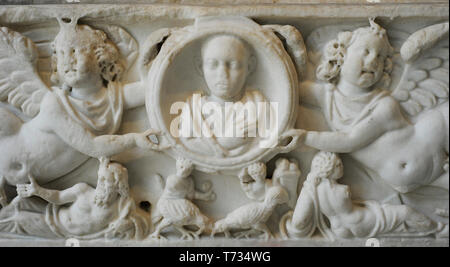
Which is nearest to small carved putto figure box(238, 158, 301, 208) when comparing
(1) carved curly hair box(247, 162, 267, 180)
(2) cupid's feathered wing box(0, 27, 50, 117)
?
(1) carved curly hair box(247, 162, 267, 180)

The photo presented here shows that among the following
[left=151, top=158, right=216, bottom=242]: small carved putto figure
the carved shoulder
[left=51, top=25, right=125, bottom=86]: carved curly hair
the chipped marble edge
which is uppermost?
the chipped marble edge

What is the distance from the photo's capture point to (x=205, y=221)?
231cm

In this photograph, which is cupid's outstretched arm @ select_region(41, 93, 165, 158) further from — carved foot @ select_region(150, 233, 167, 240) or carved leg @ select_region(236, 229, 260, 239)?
carved leg @ select_region(236, 229, 260, 239)

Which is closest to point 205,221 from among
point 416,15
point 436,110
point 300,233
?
point 300,233

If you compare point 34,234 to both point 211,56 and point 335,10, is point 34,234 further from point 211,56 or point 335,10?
point 335,10

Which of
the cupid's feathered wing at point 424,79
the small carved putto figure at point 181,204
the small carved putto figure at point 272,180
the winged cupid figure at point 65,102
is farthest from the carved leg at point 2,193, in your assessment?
the cupid's feathered wing at point 424,79

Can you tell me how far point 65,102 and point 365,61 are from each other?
1263 millimetres

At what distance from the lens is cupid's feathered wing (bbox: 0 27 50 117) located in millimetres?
2252

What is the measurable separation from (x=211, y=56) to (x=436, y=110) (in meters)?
0.98

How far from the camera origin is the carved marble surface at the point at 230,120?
2203 millimetres

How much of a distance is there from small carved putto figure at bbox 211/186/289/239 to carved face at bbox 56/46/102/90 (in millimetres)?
834

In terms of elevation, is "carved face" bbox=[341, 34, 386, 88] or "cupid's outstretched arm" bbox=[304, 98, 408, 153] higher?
"carved face" bbox=[341, 34, 386, 88]

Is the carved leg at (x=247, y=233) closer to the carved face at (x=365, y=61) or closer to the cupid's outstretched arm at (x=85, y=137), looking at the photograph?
the cupid's outstretched arm at (x=85, y=137)

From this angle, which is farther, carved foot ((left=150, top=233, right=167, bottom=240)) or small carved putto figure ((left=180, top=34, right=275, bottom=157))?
carved foot ((left=150, top=233, right=167, bottom=240))
